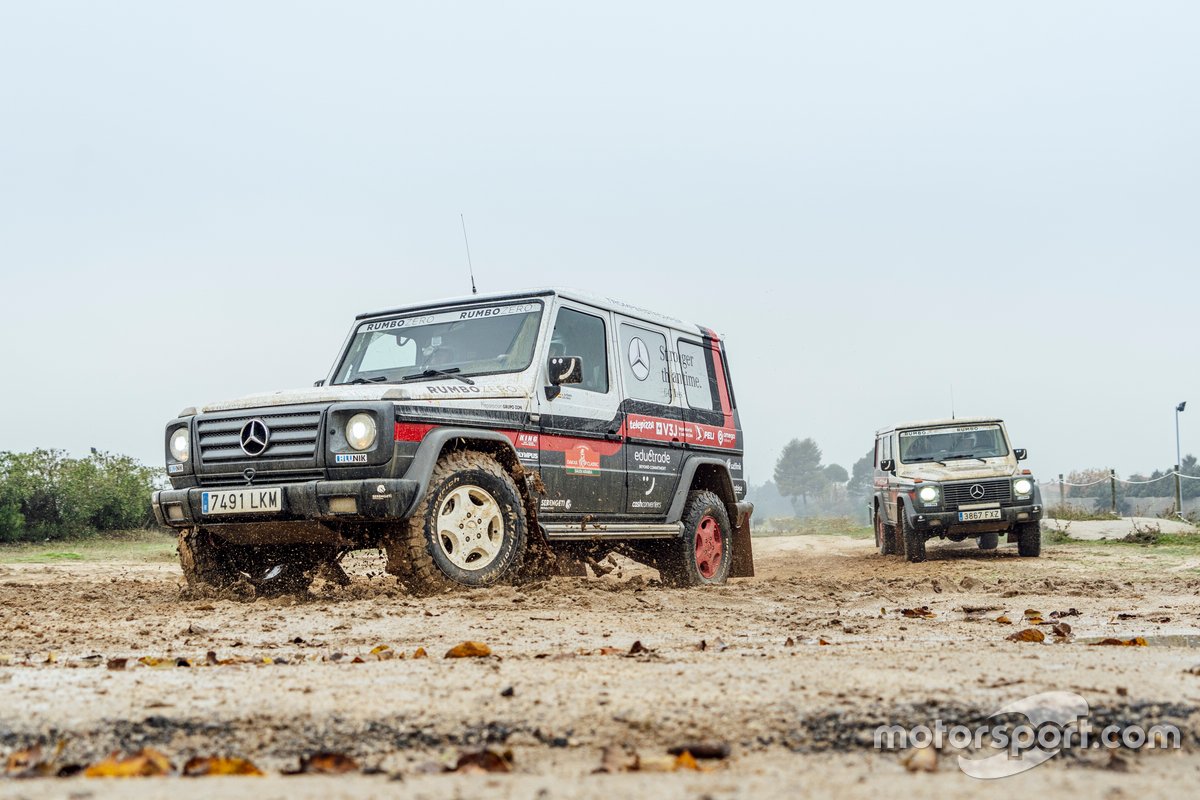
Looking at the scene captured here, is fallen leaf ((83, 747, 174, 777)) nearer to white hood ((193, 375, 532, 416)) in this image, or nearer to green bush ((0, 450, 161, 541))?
white hood ((193, 375, 532, 416))

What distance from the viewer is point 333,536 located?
7.23m

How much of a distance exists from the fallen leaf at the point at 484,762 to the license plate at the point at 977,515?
43.0 feet

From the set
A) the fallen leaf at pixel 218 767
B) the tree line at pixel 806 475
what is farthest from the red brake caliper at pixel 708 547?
the tree line at pixel 806 475

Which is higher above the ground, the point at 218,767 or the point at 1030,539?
the point at 218,767

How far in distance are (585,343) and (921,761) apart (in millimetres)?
6223

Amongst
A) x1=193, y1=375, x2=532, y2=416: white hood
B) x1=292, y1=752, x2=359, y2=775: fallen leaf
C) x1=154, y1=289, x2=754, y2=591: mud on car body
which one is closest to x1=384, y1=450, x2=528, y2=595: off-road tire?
x1=154, y1=289, x2=754, y2=591: mud on car body

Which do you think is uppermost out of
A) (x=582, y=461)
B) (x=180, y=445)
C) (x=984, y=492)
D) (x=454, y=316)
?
(x=454, y=316)

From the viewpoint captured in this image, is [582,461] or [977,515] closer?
[582,461]

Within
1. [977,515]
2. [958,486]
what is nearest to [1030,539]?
[977,515]

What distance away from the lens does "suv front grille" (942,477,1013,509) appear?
49.4 feet

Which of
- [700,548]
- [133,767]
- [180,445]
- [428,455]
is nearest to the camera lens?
[133,767]

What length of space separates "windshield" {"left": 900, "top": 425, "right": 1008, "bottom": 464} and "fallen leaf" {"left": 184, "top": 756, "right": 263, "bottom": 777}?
1398cm

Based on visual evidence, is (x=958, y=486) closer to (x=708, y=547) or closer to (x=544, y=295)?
(x=708, y=547)

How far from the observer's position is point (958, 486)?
49.5 ft
